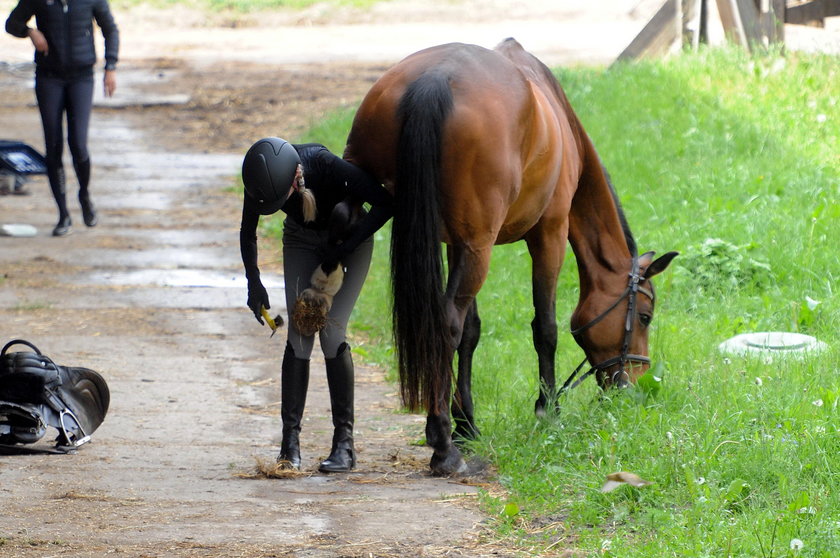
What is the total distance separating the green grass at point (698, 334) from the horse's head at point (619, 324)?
19 centimetres

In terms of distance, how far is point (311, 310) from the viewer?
5.07 m

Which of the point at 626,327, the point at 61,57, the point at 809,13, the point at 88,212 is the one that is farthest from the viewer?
the point at 809,13

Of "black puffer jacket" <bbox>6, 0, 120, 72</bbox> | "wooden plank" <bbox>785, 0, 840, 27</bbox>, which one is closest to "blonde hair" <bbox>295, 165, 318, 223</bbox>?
"black puffer jacket" <bbox>6, 0, 120, 72</bbox>

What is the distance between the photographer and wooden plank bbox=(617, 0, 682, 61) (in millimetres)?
13125

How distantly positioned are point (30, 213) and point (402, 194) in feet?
26.4

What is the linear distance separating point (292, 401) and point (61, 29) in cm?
595

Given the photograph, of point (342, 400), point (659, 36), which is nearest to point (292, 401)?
point (342, 400)

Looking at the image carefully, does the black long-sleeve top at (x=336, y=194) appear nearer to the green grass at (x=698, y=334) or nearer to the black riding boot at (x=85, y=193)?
the green grass at (x=698, y=334)

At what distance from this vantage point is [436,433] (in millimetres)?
5152

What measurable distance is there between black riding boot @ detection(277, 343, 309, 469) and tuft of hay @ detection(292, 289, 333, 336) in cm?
20

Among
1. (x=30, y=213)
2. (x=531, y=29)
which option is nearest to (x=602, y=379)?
(x=30, y=213)

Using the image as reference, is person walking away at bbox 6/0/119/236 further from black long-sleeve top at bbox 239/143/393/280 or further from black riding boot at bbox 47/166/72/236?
black long-sleeve top at bbox 239/143/393/280

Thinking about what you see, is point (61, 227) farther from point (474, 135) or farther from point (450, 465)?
point (474, 135)

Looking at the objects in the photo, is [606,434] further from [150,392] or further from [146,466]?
[150,392]
